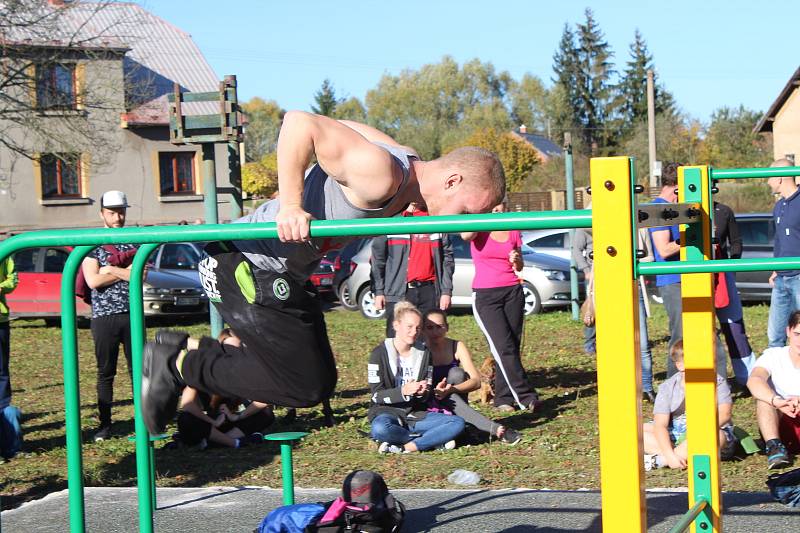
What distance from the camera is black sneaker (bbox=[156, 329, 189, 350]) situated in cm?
392

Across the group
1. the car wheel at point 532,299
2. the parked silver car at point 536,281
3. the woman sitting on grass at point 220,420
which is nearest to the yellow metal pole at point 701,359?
the woman sitting on grass at point 220,420

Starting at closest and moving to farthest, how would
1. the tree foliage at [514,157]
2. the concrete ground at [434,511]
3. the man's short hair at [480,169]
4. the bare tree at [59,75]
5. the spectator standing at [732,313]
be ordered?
1. the man's short hair at [480,169]
2. the concrete ground at [434,511]
3. the spectator standing at [732,313]
4. the bare tree at [59,75]
5. the tree foliage at [514,157]

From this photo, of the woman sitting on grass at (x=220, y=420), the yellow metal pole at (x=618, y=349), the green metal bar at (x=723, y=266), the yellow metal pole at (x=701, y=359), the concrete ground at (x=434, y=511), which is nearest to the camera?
the yellow metal pole at (x=618, y=349)

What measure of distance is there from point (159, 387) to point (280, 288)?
64 cm

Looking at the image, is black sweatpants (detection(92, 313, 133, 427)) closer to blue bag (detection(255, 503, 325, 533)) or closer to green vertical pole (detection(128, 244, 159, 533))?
green vertical pole (detection(128, 244, 159, 533))

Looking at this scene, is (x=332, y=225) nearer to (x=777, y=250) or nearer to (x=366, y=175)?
(x=366, y=175)

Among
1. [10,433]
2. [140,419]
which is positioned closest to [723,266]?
[140,419]

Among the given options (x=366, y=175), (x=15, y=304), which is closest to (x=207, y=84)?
(x=15, y=304)

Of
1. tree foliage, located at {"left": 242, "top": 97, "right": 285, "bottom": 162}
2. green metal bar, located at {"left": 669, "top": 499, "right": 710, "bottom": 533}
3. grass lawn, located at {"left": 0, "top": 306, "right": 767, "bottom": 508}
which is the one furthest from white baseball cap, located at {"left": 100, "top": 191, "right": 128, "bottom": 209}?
tree foliage, located at {"left": 242, "top": 97, "right": 285, "bottom": 162}

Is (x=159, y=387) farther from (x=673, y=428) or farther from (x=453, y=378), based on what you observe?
(x=673, y=428)

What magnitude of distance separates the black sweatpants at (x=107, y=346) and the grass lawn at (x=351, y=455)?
0.30 m

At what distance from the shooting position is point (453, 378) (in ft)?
23.2

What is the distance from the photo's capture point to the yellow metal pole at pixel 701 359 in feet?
11.3

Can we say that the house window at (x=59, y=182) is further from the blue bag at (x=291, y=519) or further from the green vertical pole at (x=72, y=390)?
the green vertical pole at (x=72, y=390)
